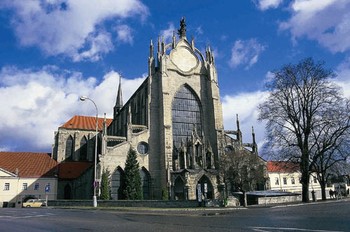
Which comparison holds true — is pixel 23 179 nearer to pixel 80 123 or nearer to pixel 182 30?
pixel 80 123

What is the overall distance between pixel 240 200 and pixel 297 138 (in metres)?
9.30

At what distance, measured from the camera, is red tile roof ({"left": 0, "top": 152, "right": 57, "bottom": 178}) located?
53.8 meters

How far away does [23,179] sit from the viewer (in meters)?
52.6

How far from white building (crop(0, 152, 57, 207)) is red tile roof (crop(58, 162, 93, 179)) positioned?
131 centimetres

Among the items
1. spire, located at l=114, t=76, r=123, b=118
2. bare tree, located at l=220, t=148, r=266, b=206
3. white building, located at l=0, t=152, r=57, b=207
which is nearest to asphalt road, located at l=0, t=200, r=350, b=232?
bare tree, located at l=220, t=148, r=266, b=206

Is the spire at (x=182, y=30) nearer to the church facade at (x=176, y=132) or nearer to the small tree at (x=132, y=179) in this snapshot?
the church facade at (x=176, y=132)

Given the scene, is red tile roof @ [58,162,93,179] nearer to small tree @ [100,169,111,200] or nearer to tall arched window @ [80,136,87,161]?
tall arched window @ [80,136,87,161]

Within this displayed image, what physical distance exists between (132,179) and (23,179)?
24.6 metres

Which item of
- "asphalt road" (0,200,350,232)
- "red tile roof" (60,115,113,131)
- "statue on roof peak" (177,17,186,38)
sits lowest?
"asphalt road" (0,200,350,232)

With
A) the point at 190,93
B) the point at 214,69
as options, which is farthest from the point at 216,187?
the point at 214,69

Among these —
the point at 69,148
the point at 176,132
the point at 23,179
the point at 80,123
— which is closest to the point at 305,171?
the point at 176,132

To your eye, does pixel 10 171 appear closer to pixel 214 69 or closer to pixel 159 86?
pixel 159 86

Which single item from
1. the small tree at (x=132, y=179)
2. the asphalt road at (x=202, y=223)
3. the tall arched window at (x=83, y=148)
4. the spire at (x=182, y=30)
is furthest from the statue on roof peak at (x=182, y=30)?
the asphalt road at (x=202, y=223)

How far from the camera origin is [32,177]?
53.3m
